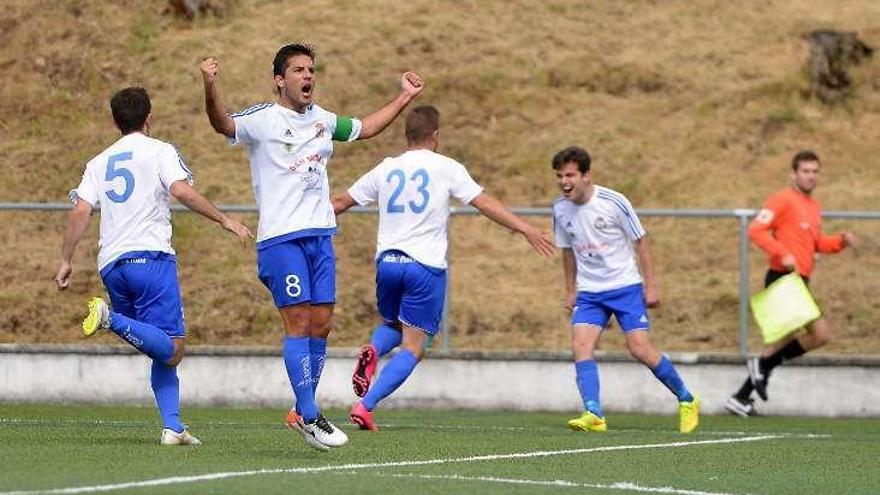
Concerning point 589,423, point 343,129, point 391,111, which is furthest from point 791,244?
point 343,129

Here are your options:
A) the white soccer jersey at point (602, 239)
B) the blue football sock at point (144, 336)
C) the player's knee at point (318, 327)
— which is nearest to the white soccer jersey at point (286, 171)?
the player's knee at point (318, 327)

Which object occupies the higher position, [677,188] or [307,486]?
[677,188]

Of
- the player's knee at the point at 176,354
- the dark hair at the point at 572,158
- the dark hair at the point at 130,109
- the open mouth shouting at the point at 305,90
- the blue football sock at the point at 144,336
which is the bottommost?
the player's knee at the point at 176,354

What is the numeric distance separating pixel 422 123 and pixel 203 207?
333 centimetres

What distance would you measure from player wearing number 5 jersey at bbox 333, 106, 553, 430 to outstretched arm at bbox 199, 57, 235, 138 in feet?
9.32

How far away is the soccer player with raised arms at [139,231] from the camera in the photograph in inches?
448

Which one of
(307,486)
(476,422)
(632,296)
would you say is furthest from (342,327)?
(307,486)

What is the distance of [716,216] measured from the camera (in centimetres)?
1820

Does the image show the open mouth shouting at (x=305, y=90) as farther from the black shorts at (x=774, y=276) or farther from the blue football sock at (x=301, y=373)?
the black shorts at (x=774, y=276)

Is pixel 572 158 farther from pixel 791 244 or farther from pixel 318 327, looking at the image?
pixel 318 327

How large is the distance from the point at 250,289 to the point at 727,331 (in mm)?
4881

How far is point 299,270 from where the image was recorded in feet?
35.5

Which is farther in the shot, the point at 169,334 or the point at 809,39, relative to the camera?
the point at 809,39

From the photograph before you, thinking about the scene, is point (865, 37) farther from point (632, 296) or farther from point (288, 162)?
point (288, 162)
